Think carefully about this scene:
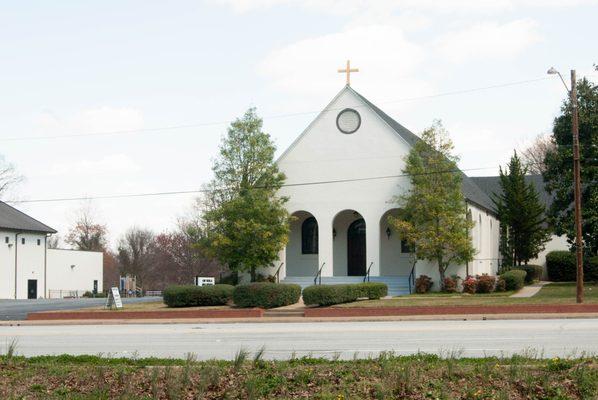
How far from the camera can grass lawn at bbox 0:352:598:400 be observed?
10.8 meters

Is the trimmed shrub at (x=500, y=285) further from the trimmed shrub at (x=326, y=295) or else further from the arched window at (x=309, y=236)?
the arched window at (x=309, y=236)

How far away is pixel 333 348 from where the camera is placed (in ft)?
56.5

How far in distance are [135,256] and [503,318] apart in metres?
75.2

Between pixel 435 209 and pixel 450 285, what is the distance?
12.0ft

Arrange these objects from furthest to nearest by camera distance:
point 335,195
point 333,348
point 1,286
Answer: point 1,286 < point 335,195 < point 333,348

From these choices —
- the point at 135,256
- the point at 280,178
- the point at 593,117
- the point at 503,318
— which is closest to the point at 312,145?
the point at 280,178

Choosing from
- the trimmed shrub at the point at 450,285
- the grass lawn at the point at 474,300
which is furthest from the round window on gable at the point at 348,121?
the grass lawn at the point at 474,300

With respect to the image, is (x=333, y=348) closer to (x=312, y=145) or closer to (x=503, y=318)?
(x=503, y=318)

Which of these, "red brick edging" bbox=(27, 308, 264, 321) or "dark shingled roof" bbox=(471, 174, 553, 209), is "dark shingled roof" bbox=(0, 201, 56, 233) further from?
"dark shingled roof" bbox=(471, 174, 553, 209)

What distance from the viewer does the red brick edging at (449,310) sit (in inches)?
1137

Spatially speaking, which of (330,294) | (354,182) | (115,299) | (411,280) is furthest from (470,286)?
(115,299)

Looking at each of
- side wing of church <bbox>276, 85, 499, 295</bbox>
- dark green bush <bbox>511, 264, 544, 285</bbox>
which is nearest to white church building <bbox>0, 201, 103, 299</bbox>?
side wing of church <bbox>276, 85, 499, 295</bbox>

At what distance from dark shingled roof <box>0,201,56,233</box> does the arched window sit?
29926mm

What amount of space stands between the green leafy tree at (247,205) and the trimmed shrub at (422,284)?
6.74m
